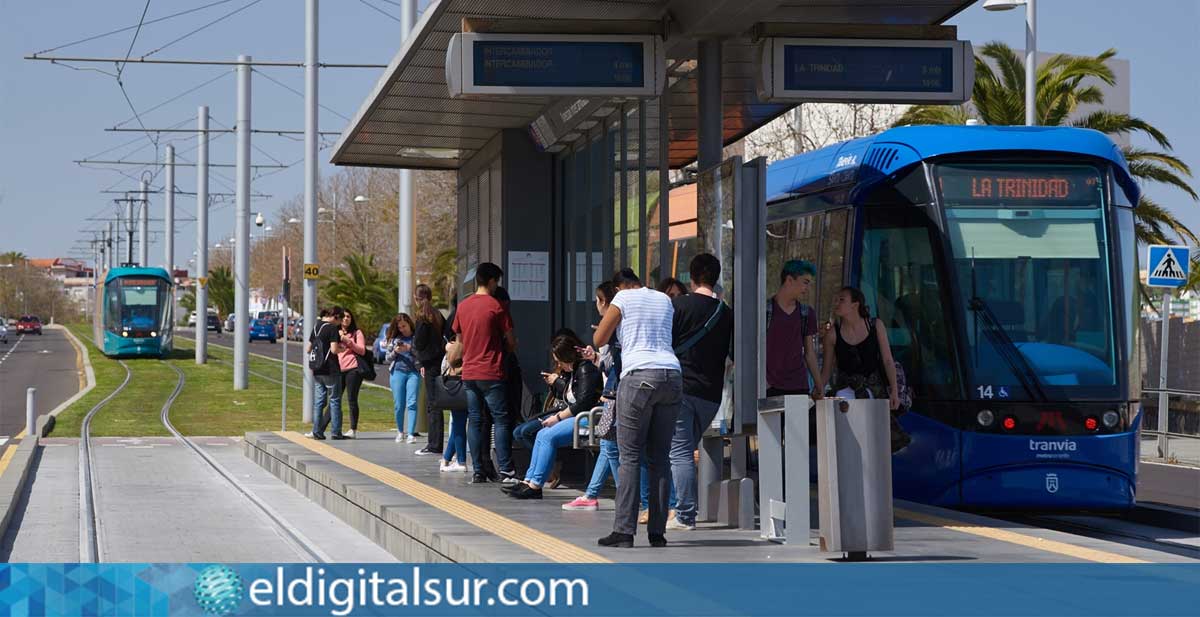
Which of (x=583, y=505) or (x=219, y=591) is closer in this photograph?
(x=219, y=591)

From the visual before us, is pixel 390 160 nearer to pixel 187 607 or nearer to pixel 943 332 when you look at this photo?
pixel 943 332

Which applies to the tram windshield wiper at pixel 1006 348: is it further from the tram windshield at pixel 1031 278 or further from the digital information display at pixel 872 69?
the digital information display at pixel 872 69

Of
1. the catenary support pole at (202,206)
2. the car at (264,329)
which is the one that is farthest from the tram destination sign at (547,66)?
the car at (264,329)

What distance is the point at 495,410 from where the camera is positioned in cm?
1293

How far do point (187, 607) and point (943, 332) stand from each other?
23.1 feet

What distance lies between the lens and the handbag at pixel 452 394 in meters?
14.3

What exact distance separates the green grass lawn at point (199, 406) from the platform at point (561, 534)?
39.9ft

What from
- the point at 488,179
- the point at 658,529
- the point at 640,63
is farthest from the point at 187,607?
the point at 488,179

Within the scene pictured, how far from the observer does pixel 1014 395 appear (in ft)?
43.3

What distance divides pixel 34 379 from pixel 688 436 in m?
41.5

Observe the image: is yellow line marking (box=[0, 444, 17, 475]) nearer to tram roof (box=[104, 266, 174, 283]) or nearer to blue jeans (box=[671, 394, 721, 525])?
blue jeans (box=[671, 394, 721, 525])

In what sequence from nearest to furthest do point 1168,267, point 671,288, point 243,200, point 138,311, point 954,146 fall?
point 671,288 → point 954,146 → point 1168,267 → point 243,200 → point 138,311

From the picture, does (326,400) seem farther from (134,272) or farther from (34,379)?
(134,272)

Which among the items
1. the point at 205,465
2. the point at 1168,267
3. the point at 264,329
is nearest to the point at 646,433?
the point at 205,465
